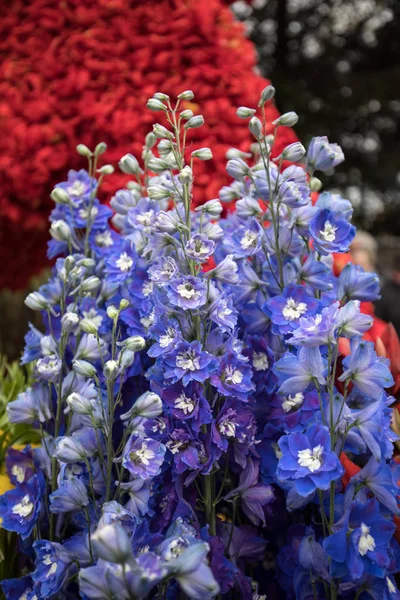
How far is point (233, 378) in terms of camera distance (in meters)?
0.55

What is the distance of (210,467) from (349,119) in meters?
8.64

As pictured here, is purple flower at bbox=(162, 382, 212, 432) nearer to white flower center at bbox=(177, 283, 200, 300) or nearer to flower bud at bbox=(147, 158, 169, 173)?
white flower center at bbox=(177, 283, 200, 300)

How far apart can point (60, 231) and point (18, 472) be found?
27 cm

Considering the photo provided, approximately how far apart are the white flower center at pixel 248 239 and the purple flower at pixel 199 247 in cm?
9

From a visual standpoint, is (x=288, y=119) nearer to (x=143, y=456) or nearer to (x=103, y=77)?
(x=143, y=456)

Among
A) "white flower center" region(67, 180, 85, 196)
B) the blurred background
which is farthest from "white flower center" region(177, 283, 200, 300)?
the blurred background

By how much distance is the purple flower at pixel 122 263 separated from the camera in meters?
0.66

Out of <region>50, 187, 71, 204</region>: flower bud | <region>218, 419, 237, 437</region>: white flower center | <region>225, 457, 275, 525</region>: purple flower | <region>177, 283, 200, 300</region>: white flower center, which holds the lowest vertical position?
<region>225, 457, 275, 525</region>: purple flower

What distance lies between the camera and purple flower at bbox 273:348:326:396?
544mm

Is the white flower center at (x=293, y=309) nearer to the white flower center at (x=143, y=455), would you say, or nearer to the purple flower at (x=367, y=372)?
the purple flower at (x=367, y=372)

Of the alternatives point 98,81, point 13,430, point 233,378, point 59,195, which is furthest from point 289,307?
point 98,81

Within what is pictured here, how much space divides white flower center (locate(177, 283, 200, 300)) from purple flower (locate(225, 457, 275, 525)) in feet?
0.55

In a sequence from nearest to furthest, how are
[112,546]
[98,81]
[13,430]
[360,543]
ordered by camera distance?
[112,546]
[360,543]
[13,430]
[98,81]

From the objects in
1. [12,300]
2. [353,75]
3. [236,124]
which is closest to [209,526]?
[236,124]
